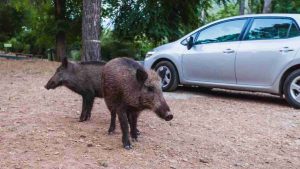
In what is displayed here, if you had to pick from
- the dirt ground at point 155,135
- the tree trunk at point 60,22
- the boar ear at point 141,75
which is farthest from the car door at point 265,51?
the tree trunk at point 60,22

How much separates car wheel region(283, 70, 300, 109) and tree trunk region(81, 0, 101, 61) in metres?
4.14

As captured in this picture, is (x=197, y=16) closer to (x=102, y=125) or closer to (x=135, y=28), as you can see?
(x=135, y=28)

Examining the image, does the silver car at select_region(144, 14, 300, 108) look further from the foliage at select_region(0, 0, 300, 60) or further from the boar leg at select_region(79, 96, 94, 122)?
the foliage at select_region(0, 0, 300, 60)

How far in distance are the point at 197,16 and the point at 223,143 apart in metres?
12.7

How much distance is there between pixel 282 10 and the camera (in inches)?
911

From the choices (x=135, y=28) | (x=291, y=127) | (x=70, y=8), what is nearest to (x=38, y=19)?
(x=70, y=8)

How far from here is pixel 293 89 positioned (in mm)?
8961

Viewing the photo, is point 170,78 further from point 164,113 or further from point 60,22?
point 60,22

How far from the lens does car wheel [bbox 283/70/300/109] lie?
8.91m

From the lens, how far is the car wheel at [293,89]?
8906mm

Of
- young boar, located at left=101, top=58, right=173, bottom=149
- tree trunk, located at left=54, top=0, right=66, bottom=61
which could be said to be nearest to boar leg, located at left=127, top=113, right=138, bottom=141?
young boar, located at left=101, top=58, right=173, bottom=149

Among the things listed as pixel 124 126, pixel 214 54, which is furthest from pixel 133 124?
pixel 214 54

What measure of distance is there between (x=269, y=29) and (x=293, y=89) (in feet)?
4.46

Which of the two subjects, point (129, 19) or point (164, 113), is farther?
point (129, 19)
